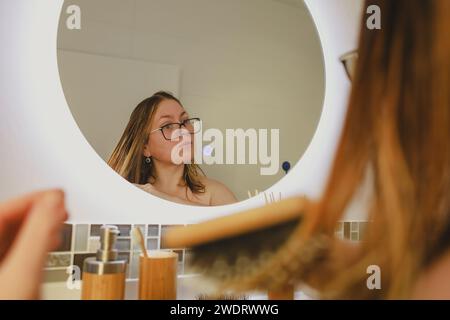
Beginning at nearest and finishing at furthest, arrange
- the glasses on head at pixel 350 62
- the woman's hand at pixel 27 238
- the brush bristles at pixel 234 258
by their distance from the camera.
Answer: the woman's hand at pixel 27 238 < the brush bristles at pixel 234 258 < the glasses on head at pixel 350 62

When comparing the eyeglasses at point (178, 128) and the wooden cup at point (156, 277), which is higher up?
the eyeglasses at point (178, 128)

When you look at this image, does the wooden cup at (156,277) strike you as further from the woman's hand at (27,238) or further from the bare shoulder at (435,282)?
the bare shoulder at (435,282)

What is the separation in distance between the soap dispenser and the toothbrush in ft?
0.16

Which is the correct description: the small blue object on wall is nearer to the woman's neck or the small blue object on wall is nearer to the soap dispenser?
the woman's neck

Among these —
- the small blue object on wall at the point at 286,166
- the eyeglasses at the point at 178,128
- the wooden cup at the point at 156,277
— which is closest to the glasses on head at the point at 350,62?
the small blue object on wall at the point at 286,166

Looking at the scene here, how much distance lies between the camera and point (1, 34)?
2.34 ft

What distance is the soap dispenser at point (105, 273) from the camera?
69cm

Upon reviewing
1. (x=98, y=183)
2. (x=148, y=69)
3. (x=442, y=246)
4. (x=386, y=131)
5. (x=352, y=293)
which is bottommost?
(x=352, y=293)

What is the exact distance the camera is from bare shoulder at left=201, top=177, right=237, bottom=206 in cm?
82

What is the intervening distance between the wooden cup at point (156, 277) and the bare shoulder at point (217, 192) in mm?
161

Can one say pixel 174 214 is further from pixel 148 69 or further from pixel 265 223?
pixel 148 69

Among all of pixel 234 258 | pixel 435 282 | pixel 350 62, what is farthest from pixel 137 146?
pixel 435 282

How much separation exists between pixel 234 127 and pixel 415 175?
0.42 metres

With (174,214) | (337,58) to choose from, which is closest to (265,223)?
(174,214)
